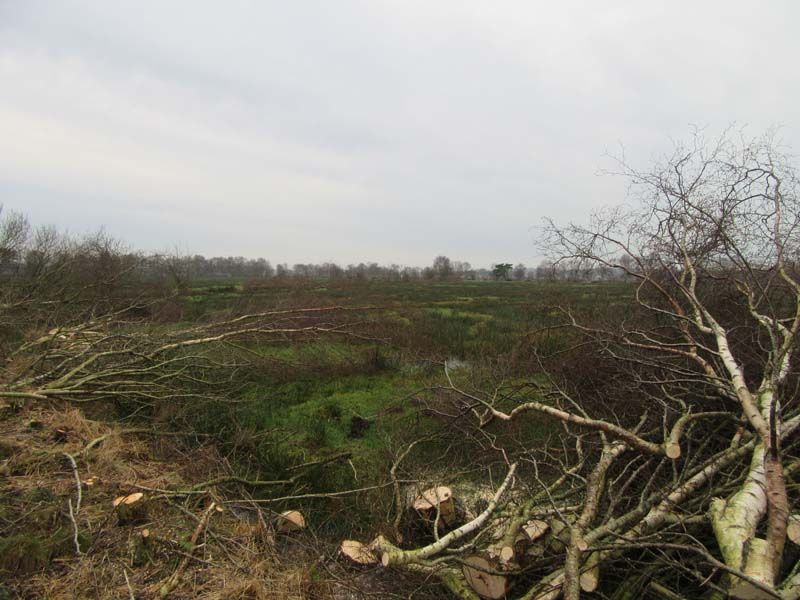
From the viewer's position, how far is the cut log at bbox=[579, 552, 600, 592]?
245cm

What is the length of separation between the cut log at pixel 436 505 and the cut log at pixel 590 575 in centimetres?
123

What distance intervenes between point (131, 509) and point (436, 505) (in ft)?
8.38

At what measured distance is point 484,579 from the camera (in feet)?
8.82

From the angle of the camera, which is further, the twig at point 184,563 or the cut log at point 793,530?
the twig at point 184,563

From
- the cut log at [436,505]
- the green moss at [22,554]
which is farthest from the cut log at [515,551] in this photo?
the green moss at [22,554]

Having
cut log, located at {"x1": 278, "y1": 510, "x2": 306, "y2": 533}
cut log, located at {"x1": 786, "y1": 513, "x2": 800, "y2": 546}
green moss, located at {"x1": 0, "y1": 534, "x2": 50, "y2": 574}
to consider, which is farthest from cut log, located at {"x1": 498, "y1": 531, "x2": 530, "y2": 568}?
green moss, located at {"x1": 0, "y1": 534, "x2": 50, "y2": 574}

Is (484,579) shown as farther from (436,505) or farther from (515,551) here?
(436,505)

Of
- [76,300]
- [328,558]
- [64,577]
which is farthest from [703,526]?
[76,300]

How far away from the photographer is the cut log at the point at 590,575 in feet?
8.03

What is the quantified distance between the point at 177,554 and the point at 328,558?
3.70 feet

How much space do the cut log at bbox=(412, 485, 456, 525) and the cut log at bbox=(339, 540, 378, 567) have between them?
591 millimetres

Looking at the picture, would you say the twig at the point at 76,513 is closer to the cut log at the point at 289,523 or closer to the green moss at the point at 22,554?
the green moss at the point at 22,554

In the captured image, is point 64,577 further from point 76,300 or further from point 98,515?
point 76,300

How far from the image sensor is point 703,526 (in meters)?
2.88
